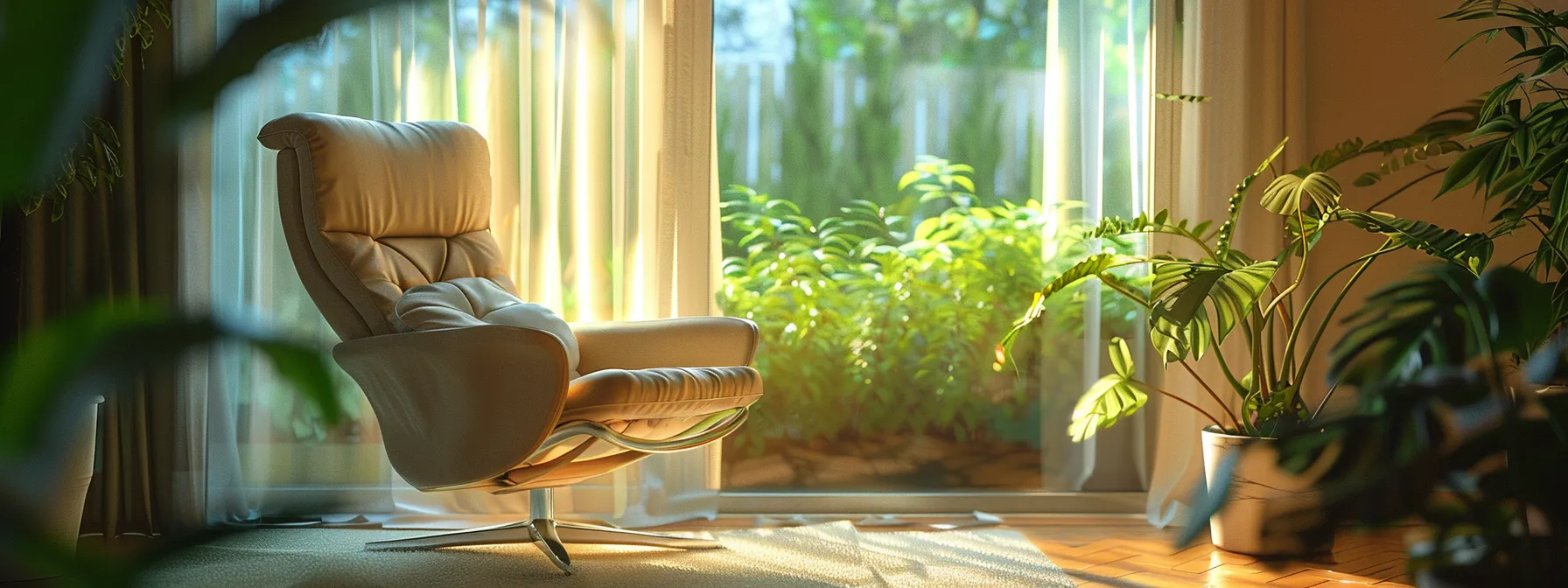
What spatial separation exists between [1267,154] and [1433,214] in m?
0.56

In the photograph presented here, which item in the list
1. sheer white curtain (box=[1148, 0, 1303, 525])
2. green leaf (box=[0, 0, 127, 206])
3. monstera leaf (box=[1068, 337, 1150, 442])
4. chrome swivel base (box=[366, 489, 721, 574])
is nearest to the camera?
green leaf (box=[0, 0, 127, 206])

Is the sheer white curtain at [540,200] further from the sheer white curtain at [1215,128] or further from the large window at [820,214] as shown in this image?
the sheer white curtain at [1215,128]

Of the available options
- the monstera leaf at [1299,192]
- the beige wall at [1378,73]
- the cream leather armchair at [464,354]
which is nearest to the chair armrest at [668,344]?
the cream leather armchair at [464,354]

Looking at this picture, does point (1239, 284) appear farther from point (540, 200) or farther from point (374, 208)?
point (374, 208)

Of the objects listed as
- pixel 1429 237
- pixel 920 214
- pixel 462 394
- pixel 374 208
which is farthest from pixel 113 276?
pixel 1429 237

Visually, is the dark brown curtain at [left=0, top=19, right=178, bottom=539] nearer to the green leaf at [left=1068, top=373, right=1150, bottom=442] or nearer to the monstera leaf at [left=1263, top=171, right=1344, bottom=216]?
the green leaf at [left=1068, top=373, right=1150, bottom=442]

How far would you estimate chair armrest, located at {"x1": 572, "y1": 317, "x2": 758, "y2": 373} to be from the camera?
271 centimetres

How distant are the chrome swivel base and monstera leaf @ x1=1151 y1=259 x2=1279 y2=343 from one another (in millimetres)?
1131

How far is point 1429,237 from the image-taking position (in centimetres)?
247

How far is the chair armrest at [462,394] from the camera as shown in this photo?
86.5 inches

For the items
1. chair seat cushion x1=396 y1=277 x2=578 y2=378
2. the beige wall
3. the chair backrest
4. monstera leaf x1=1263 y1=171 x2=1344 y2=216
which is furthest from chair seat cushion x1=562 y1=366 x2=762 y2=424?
the beige wall

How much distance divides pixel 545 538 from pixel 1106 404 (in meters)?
1.35

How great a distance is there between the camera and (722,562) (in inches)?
103

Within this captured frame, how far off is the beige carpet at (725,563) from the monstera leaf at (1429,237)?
3.23 feet
